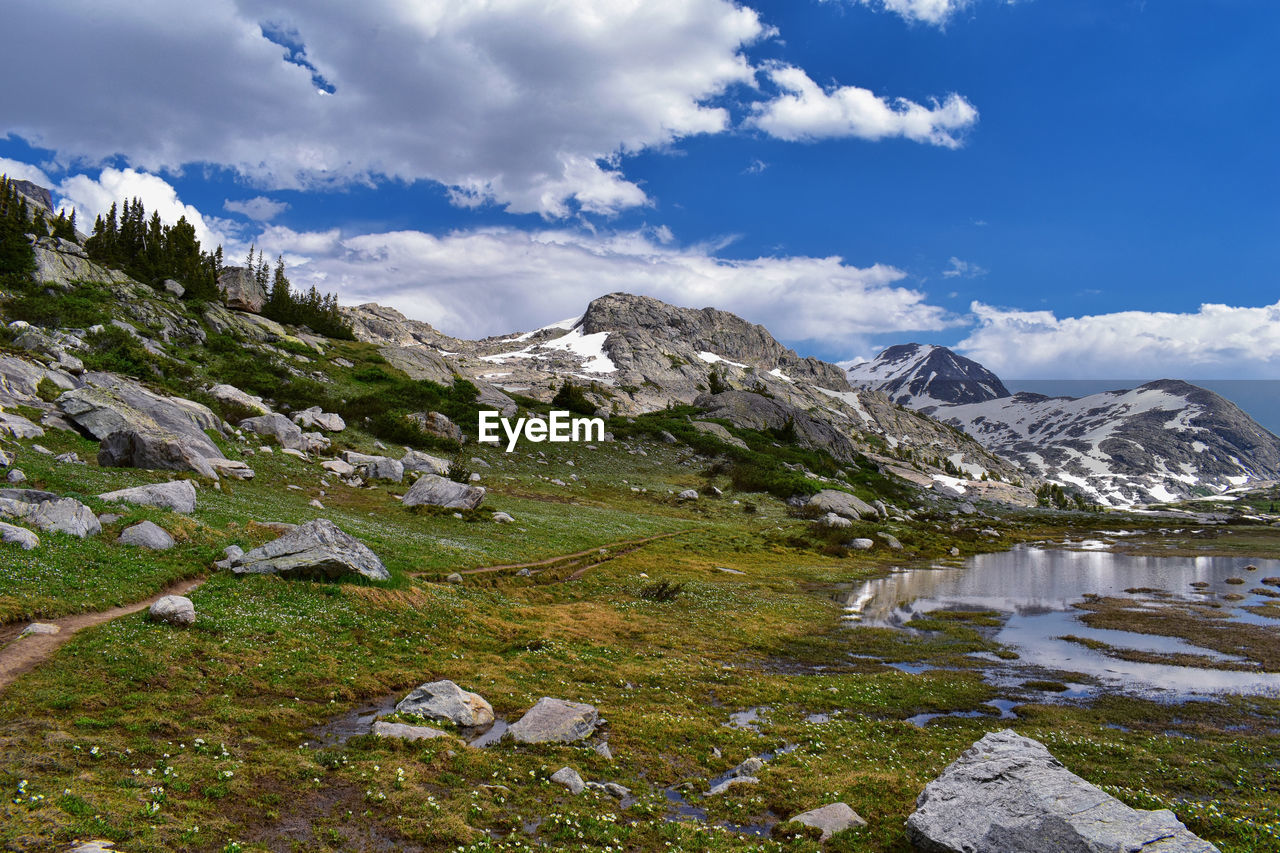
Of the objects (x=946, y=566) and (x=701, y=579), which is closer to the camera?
(x=701, y=579)

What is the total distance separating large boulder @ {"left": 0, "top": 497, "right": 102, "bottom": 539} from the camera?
82.1 feet

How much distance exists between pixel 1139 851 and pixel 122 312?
105443 millimetres

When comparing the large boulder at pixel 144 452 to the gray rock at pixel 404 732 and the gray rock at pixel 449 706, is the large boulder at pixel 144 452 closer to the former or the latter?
the gray rock at pixel 449 706

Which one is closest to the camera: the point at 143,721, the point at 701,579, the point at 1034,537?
the point at 143,721

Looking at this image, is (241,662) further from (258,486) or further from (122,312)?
(122,312)

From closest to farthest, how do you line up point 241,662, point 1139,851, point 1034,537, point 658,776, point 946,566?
point 1139,851
point 658,776
point 241,662
point 946,566
point 1034,537

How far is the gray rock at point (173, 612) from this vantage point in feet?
Result: 68.6

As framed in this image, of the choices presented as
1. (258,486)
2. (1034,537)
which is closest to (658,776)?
(258,486)

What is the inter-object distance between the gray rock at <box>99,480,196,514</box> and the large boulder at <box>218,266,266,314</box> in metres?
105

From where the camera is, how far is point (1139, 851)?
11.1 m

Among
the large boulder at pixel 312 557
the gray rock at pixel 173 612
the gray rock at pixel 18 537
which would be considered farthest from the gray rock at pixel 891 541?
the gray rock at pixel 18 537

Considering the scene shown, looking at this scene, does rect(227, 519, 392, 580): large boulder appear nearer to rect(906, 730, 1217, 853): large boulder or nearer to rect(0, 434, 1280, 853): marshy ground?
rect(0, 434, 1280, 853): marshy ground

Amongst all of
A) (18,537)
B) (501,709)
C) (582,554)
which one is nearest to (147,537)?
(18,537)

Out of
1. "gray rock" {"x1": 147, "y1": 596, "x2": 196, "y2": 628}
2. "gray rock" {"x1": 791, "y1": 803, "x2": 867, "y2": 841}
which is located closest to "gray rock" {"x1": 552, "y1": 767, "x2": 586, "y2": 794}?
"gray rock" {"x1": 791, "y1": 803, "x2": 867, "y2": 841}
